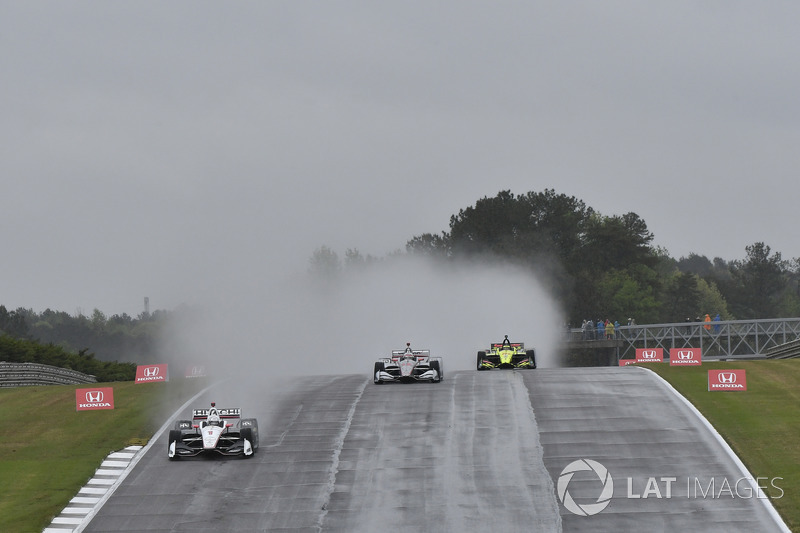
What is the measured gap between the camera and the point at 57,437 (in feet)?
110

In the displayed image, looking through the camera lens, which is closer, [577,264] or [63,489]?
[63,489]

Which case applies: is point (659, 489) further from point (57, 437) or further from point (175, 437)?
point (57, 437)

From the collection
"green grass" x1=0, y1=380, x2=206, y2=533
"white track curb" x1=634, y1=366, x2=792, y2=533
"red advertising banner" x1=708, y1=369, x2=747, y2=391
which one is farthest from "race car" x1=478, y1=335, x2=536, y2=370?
"green grass" x1=0, y1=380, x2=206, y2=533

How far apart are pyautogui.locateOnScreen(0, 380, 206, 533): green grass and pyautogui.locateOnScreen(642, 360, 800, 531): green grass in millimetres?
17032

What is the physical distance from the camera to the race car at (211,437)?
29.2 metres

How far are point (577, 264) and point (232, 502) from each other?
107 m

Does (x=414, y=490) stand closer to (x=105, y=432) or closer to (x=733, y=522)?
(x=733, y=522)

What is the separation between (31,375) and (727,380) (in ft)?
107

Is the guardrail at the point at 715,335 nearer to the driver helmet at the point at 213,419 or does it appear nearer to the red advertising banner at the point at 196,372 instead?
the red advertising banner at the point at 196,372

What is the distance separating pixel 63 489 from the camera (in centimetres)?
2708

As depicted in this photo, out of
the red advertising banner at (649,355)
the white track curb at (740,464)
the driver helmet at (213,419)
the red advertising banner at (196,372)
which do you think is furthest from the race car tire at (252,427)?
the red advertising banner at (649,355)

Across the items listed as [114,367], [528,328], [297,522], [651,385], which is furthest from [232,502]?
[528,328]

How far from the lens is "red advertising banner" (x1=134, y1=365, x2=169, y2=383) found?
43.6 meters

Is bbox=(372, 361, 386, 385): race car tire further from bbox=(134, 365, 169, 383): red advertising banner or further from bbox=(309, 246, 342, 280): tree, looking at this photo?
bbox=(309, 246, 342, 280): tree
